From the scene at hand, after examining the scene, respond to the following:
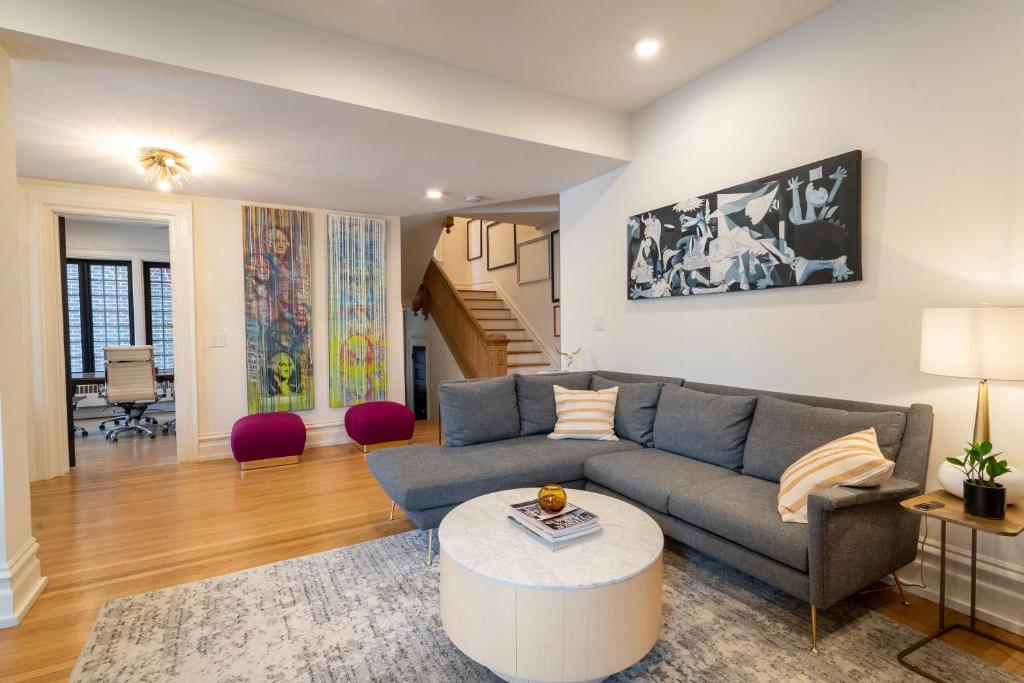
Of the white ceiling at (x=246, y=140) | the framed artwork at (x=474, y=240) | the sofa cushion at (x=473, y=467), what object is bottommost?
the sofa cushion at (x=473, y=467)

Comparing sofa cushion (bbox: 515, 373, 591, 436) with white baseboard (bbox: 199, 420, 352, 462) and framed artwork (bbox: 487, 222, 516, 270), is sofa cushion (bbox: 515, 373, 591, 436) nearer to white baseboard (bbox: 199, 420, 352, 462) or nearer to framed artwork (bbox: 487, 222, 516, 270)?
white baseboard (bbox: 199, 420, 352, 462)

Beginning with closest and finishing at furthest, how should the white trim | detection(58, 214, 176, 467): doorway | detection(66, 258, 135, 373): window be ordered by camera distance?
the white trim
detection(58, 214, 176, 467): doorway
detection(66, 258, 135, 373): window

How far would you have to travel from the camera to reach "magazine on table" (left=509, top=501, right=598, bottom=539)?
1738mm

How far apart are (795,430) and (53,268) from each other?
5.61m

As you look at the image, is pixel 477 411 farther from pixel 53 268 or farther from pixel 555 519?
pixel 53 268

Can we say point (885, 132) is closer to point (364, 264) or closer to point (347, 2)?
point (347, 2)

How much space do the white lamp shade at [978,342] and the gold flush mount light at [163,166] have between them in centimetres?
443

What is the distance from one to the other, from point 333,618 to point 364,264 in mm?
3868

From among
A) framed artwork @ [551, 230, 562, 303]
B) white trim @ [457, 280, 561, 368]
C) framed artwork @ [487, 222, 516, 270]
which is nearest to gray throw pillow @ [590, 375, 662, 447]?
white trim @ [457, 280, 561, 368]

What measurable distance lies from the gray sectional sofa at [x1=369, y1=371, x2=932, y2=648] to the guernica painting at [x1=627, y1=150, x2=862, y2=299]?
0.66 m

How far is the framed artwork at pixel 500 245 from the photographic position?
7.31m

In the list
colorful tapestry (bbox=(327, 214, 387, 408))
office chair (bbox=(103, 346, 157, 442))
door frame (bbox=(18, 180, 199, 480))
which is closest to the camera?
door frame (bbox=(18, 180, 199, 480))

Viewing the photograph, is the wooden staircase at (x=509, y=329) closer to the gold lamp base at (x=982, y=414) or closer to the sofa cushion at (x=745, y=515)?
the sofa cushion at (x=745, y=515)

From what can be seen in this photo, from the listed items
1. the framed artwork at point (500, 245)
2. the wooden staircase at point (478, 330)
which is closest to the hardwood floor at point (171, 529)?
the wooden staircase at point (478, 330)
